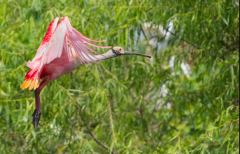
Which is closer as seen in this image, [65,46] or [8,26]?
[65,46]

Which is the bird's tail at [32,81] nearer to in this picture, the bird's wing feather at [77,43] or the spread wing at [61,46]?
the spread wing at [61,46]

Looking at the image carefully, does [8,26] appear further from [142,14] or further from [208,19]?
[208,19]

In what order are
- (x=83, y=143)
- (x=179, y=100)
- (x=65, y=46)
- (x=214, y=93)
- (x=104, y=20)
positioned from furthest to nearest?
(x=179, y=100), (x=214, y=93), (x=104, y=20), (x=83, y=143), (x=65, y=46)

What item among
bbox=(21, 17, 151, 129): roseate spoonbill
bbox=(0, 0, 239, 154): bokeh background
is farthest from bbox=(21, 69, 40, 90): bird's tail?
bbox=(0, 0, 239, 154): bokeh background

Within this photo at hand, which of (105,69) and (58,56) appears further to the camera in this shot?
(105,69)

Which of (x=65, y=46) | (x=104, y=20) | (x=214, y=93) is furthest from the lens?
(x=214, y=93)

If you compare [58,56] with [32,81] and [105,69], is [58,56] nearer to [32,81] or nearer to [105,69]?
[32,81]

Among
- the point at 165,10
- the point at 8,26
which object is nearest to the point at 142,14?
the point at 165,10

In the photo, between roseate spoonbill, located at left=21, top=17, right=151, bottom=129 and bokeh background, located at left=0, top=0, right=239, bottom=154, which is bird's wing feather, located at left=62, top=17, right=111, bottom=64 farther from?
bokeh background, located at left=0, top=0, right=239, bottom=154

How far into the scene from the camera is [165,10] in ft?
7.22

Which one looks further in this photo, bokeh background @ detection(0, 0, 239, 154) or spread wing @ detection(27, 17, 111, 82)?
bokeh background @ detection(0, 0, 239, 154)

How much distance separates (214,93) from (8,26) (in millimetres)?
1640

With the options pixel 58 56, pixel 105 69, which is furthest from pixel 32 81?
pixel 105 69

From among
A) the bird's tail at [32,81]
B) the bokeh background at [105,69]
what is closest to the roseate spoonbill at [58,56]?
the bird's tail at [32,81]
